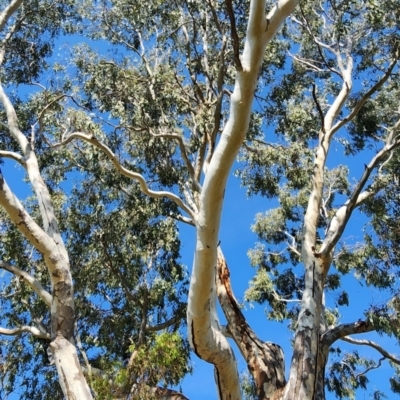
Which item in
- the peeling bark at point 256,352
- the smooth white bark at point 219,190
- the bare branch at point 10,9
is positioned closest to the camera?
the smooth white bark at point 219,190

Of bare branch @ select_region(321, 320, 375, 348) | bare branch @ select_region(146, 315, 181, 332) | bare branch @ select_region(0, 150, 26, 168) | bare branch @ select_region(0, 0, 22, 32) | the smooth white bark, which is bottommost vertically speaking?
the smooth white bark

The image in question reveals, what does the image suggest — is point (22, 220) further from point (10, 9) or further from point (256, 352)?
point (10, 9)

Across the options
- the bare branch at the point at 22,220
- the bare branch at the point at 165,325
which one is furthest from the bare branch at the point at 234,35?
the bare branch at the point at 165,325

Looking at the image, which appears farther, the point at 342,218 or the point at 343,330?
the point at 342,218

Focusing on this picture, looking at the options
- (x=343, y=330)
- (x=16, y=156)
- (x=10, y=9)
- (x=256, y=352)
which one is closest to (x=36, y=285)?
(x=16, y=156)

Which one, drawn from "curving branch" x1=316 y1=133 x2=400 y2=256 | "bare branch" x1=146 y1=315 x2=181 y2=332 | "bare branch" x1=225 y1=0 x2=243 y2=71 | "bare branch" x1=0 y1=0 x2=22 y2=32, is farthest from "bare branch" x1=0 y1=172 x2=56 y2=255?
"bare branch" x1=146 y1=315 x2=181 y2=332

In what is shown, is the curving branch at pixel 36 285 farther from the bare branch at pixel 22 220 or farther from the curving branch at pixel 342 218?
the curving branch at pixel 342 218

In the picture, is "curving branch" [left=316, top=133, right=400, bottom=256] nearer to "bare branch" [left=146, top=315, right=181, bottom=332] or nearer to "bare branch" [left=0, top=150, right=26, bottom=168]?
"bare branch" [left=0, top=150, right=26, bottom=168]

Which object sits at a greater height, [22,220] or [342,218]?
[342,218]

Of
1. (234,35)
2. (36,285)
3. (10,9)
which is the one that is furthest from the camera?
(10,9)

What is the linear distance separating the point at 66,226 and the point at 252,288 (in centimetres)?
381

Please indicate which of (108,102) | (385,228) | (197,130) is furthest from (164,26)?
(385,228)

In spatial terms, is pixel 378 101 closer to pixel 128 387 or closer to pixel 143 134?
pixel 143 134

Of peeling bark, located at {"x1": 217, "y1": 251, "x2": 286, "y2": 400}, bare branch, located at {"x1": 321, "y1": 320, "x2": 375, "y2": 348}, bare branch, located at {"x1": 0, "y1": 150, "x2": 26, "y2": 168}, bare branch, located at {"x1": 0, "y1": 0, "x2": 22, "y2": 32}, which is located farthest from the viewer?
bare branch, located at {"x1": 0, "y1": 0, "x2": 22, "y2": 32}
